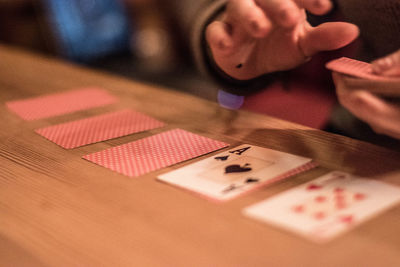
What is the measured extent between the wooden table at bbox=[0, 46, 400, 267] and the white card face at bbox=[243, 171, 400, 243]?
0.04 feet

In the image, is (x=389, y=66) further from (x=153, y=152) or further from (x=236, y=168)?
(x=153, y=152)

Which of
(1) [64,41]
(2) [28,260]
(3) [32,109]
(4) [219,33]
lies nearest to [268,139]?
(4) [219,33]

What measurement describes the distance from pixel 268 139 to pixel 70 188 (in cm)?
34

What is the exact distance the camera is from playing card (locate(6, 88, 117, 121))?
1.10 m

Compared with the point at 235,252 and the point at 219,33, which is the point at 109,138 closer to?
the point at 219,33

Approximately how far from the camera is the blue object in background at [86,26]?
3.16 meters

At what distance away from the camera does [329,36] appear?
2.86ft

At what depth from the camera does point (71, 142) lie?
2.97 feet

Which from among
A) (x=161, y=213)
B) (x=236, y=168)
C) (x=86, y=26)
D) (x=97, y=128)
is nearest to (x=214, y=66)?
(x=97, y=128)

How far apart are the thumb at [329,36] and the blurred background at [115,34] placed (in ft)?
6.40

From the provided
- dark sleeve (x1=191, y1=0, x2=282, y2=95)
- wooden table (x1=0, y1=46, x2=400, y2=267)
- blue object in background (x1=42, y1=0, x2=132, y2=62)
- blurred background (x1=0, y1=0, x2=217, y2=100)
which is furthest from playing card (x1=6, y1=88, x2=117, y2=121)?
blue object in background (x1=42, y1=0, x2=132, y2=62)

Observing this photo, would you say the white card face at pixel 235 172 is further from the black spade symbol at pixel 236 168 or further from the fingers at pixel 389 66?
the fingers at pixel 389 66

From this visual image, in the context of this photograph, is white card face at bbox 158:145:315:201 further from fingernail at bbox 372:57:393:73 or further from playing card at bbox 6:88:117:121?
playing card at bbox 6:88:117:121

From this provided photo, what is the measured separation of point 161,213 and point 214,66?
1.87 ft
